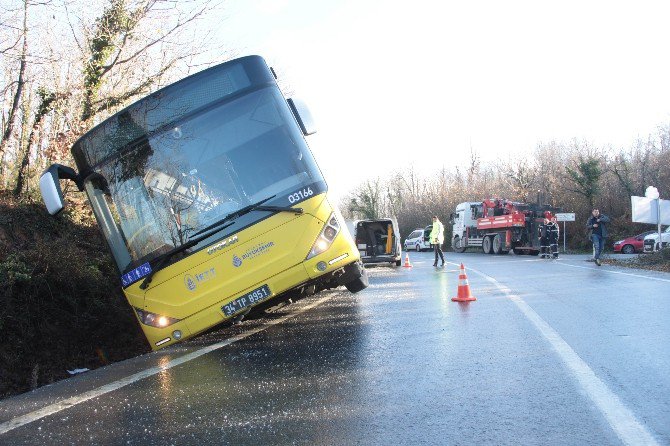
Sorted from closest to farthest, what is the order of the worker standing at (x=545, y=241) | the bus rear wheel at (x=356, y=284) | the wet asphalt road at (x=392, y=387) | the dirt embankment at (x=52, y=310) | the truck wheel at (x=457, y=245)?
the wet asphalt road at (x=392, y=387) < the bus rear wheel at (x=356, y=284) < the dirt embankment at (x=52, y=310) < the worker standing at (x=545, y=241) < the truck wheel at (x=457, y=245)

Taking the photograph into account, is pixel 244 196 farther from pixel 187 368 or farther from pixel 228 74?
pixel 187 368

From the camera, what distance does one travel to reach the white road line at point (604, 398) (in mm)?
3424

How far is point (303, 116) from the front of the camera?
24.0 feet

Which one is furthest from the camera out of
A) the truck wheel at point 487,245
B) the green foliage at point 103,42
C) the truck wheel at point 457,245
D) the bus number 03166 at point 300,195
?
the truck wheel at point 457,245

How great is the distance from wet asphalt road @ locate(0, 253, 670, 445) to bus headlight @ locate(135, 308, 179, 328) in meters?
0.37

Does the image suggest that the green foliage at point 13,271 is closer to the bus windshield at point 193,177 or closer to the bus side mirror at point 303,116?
the bus windshield at point 193,177

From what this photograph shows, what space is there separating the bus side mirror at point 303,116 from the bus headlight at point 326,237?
1.11m

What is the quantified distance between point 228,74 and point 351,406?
4.34 meters

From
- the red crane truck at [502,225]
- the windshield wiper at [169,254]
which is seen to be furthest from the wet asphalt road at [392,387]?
the red crane truck at [502,225]

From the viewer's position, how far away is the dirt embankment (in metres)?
8.16

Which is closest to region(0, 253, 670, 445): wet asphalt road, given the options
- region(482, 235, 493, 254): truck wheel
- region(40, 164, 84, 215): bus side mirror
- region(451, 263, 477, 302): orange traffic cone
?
region(451, 263, 477, 302): orange traffic cone

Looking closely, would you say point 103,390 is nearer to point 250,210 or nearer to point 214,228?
point 214,228

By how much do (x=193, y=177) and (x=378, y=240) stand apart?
1565 cm

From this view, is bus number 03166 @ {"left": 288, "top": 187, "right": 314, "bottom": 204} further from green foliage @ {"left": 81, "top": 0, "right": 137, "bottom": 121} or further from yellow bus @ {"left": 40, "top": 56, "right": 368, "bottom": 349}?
green foliage @ {"left": 81, "top": 0, "right": 137, "bottom": 121}
